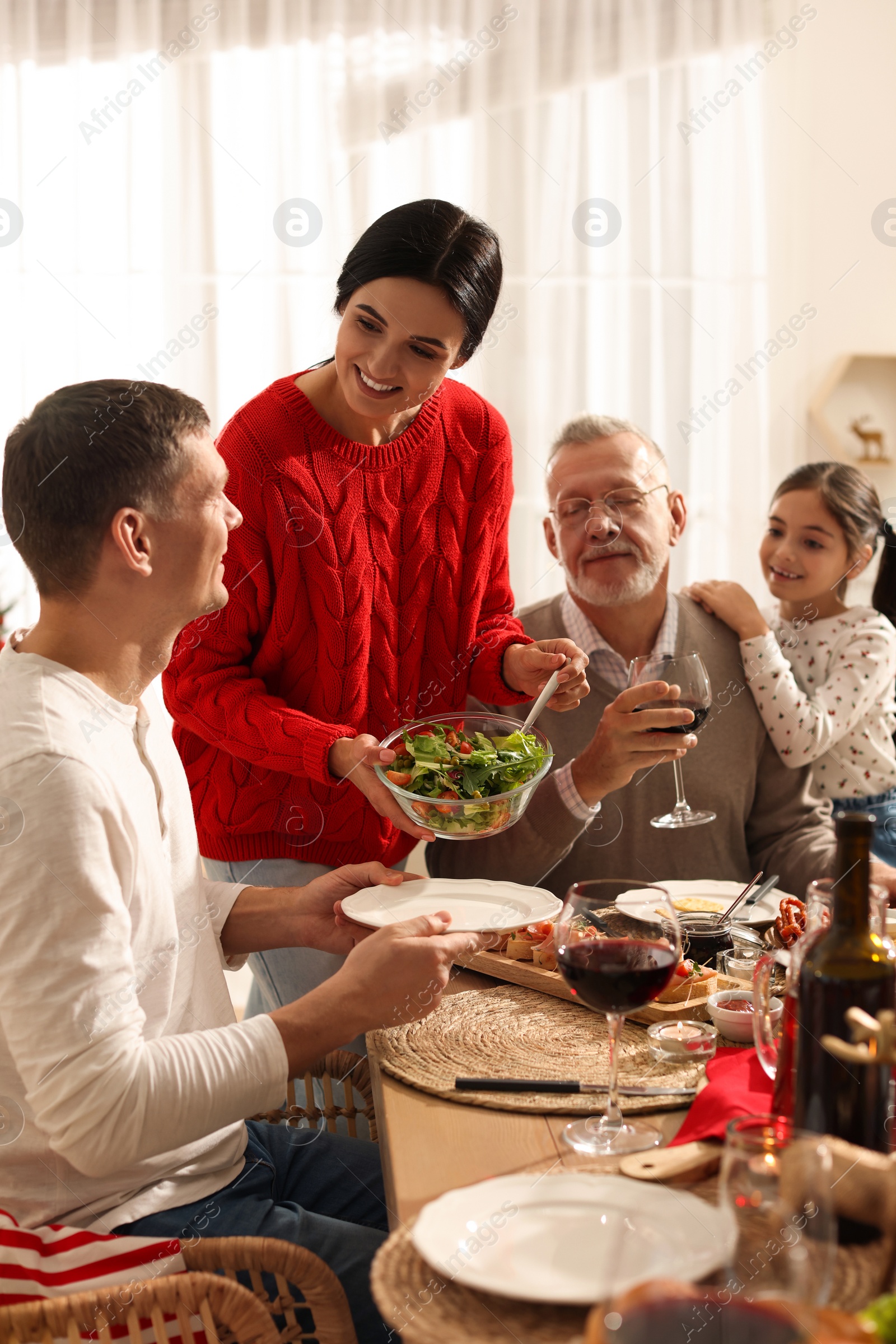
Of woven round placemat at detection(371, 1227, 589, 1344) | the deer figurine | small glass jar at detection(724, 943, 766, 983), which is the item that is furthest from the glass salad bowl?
the deer figurine

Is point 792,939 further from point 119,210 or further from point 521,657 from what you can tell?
point 119,210

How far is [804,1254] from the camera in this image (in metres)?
0.56

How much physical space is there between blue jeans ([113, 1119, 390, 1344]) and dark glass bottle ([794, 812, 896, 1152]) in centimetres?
64

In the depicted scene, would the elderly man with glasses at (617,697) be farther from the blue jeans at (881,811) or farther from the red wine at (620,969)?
the red wine at (620,969)

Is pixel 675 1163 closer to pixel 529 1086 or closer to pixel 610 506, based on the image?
pixel 529 1086

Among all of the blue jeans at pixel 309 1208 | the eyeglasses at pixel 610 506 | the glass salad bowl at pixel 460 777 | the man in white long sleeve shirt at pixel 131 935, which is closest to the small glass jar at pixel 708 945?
the glass salad bowl at pixel 460 777

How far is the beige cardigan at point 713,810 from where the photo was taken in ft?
6.89

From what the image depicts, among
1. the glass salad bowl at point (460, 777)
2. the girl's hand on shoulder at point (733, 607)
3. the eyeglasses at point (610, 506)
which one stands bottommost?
the glass salad bowl at point (460, 777)

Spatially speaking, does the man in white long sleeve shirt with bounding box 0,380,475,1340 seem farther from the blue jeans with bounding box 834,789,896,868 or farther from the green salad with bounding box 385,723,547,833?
the blue jeans with bounding box 834,789,896,868

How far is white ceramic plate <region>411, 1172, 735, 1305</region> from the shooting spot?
0.73 meters

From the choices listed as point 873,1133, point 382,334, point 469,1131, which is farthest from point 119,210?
point 873,1133

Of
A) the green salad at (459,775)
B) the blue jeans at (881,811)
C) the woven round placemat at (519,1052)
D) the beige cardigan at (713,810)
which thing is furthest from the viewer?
the blue jeans at (881,811)

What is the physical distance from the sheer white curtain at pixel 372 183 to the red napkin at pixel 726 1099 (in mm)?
2794

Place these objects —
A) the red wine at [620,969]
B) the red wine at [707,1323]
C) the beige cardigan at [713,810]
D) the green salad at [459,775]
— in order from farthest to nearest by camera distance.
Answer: the beige cardigan at [713,810]
the green salad at [459,775]
the red wine at [620,969]
the red wine at [707,1323]
